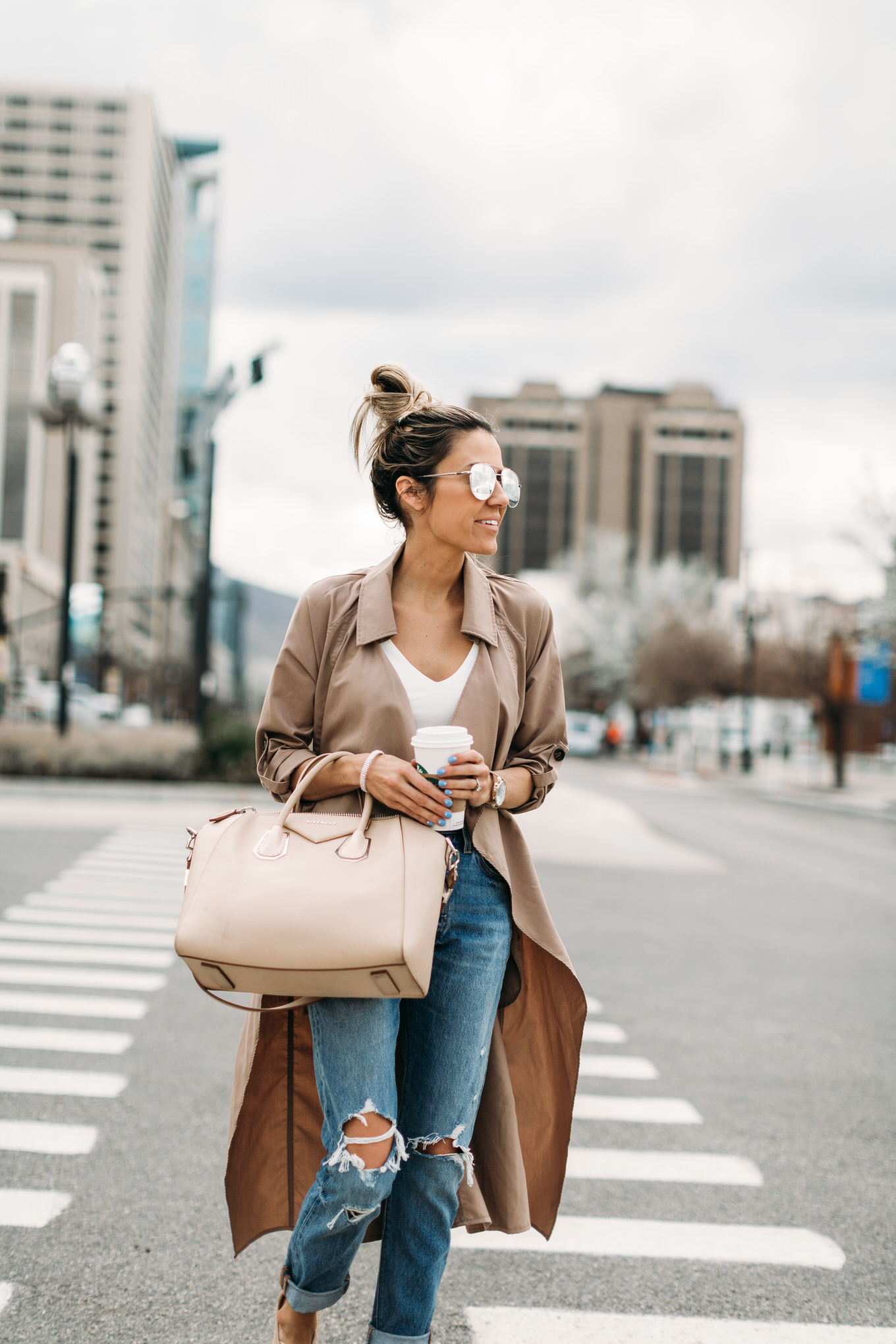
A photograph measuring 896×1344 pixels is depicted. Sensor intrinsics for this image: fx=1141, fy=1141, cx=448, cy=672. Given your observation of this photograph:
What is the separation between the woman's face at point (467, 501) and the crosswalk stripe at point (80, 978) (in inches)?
174

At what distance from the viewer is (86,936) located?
7.18 m

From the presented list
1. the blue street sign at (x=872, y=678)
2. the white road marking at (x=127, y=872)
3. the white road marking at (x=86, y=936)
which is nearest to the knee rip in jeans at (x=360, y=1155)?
the white road marking at (x=86, y=936)

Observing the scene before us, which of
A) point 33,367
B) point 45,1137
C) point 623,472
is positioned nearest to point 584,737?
point 45,1137

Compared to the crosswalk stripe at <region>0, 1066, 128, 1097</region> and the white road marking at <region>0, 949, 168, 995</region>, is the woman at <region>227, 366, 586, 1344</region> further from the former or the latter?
the white road marking at <region>0, 949, 168, 995</region>

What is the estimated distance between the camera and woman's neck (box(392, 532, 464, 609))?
8.04 feet

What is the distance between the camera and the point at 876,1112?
4707 mm

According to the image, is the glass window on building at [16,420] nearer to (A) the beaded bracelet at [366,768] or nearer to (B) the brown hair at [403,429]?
(B) the brown hair at [403,429]

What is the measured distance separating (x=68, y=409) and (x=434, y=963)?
56.7 ft

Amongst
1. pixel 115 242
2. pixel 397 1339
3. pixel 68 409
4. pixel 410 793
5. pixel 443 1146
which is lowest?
pixel 397 1339

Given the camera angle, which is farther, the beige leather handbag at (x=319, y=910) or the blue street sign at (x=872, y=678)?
the blue street sign at (x=872, y=678)

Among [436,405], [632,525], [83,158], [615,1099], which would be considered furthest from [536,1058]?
[83,158]

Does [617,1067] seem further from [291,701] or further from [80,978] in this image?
[291,701]

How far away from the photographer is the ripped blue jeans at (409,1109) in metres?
2.12

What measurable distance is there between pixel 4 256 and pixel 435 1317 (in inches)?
4202
